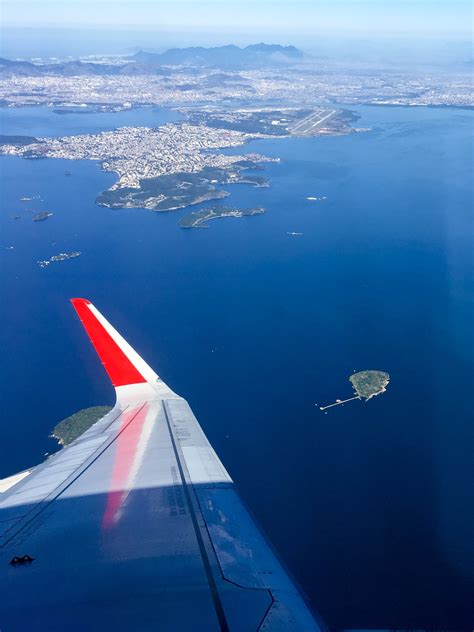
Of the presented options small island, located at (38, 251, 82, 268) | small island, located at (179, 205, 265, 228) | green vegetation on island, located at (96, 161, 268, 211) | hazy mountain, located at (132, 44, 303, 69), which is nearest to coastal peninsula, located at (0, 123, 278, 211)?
green vegetation on island, located at (96, 161, 268, 211)

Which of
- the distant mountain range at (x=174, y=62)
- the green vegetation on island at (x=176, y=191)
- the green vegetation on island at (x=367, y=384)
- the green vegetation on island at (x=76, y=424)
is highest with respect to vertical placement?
the distant mountain range at (x=174, y=62)

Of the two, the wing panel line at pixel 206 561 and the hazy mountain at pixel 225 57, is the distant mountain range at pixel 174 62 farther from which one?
the wing panel line at pixel 206 561

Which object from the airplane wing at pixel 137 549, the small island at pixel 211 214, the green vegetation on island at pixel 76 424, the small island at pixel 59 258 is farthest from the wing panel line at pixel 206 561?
the small island at pixel 211 214

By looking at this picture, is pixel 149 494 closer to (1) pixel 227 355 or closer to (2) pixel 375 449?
(2) pixel 375 449

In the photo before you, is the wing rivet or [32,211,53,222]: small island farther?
[32,211,53,222]: small island

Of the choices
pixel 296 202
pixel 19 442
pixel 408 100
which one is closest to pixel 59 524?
pixel 19 442

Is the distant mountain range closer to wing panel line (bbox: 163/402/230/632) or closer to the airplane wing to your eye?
the airplane wing
